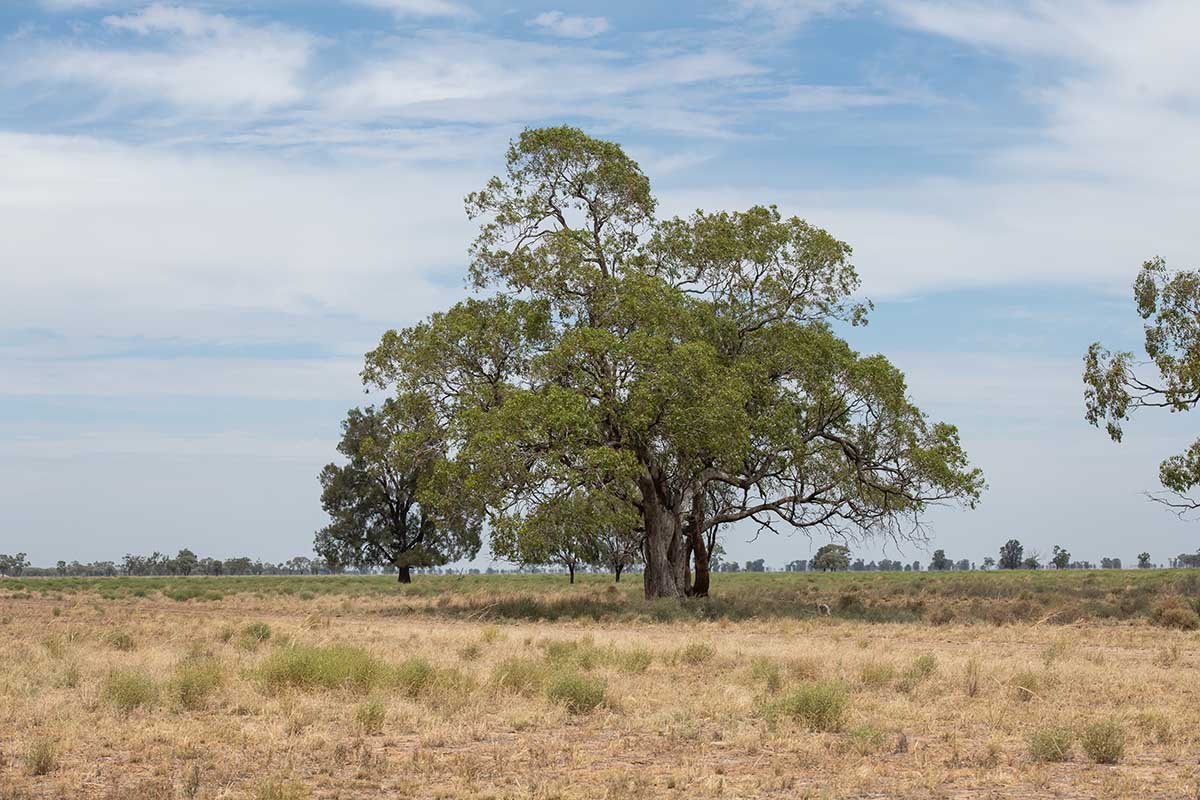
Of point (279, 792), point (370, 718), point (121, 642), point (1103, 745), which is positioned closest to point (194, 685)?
point (370, 718)

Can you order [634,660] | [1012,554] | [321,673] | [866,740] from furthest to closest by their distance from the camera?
1. [1012,554]
2. [634,660]
3. [321,673]
4. [866,740]

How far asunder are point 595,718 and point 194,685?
17.0 ft

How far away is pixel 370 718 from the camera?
1329 cm

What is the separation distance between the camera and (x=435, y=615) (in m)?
34.9

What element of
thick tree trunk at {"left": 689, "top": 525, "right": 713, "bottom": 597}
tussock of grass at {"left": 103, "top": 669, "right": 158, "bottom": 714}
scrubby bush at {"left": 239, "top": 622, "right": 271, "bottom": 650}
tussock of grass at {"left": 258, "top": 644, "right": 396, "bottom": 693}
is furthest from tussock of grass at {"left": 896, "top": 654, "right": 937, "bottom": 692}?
thick tree trunk at {"left": 689, "top": 525, "right": 713, "bottom": 597}

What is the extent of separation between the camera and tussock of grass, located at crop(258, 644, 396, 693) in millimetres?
16047

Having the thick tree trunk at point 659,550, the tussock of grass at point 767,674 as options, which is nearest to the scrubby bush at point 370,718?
the tussock of grass at point 767,674

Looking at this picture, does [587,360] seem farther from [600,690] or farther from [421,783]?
[421,783]

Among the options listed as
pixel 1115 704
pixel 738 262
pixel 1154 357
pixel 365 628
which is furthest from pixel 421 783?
pixel 1154 357

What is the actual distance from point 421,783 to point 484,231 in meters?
29.2

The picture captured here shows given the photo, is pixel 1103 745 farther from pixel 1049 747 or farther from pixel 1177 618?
pixel 1177 618

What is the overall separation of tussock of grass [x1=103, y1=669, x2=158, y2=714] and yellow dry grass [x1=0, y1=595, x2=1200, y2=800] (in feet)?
0.18

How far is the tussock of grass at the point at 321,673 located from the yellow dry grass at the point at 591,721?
104 mm

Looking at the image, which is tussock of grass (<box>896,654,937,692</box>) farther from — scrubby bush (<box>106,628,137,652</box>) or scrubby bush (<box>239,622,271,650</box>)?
scrubby bush (<box>106,628,137,652</box>)
